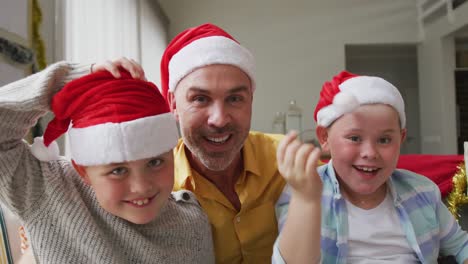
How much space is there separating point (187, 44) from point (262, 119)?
3487mm

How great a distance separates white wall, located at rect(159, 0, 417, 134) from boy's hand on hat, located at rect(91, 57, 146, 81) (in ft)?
12.4

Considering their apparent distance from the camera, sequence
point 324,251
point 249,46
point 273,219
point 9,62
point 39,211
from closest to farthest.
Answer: point 39,211
point 324,251
point 273,219
point 9,62
point 249,46

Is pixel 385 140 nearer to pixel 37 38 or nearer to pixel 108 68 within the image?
pixel 108 68

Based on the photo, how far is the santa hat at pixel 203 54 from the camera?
1097 millimetres

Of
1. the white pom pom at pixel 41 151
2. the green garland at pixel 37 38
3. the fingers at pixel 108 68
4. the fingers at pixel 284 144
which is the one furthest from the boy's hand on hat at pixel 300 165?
the green garland at pixel 37 38

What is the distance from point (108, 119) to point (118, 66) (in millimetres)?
127

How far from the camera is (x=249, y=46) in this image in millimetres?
4629

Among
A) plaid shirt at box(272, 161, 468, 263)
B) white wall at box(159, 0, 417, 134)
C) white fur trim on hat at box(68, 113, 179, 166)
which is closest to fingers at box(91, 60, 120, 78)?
white fur trim on hat at box(68, 113, 179, 166)

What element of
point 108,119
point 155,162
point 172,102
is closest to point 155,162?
point 155,162

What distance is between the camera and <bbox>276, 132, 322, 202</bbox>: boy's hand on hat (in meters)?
0.72

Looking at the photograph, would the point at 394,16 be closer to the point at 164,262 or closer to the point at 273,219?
the point at 273,219

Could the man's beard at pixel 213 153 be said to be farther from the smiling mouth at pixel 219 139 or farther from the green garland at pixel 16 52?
the green garland at pixel 16 52

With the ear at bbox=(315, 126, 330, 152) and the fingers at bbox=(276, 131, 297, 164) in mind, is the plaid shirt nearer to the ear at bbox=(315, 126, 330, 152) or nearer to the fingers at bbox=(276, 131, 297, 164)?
the ear at bbox=(315, 126, 330, 152)

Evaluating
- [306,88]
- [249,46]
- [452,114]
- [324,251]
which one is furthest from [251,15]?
[324,251]
